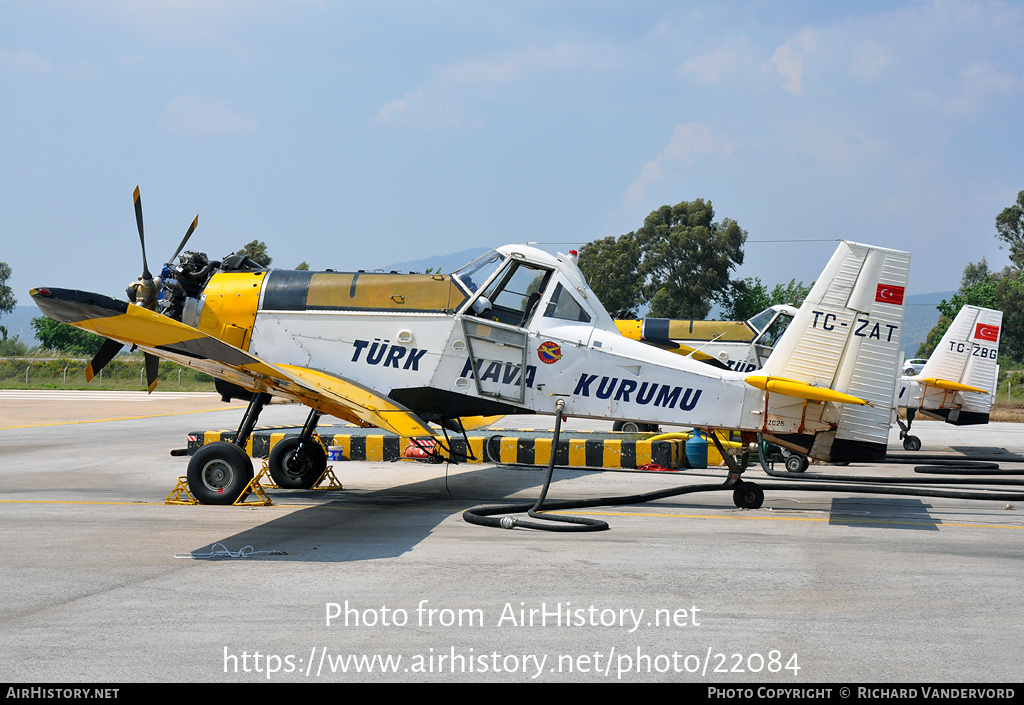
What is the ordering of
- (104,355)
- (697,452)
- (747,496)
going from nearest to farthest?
(747,496), (104,355), (697,452)

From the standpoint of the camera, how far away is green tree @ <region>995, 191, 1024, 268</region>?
82.7 m

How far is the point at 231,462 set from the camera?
34.5 feet

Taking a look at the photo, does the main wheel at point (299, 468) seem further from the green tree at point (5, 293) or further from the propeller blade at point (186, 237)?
the green tree at point (5, 293)

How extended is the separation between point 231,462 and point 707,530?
598 centimetres

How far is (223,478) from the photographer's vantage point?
1058 cm

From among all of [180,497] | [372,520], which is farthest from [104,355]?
[372,520]

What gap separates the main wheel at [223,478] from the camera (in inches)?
414

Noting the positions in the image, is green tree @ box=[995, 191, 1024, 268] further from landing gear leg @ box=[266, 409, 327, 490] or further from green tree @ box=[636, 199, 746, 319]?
landing gear leg @ box=[266, 409, 327, 490]

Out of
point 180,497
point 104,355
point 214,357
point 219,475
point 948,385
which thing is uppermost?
point 948,385

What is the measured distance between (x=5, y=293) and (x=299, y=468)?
294ft

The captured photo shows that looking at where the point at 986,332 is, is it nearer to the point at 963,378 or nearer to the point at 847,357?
the point at 963,378

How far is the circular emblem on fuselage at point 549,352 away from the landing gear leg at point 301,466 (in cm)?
386

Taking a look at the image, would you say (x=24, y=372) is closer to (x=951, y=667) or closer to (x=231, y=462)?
(x=231, y=462)

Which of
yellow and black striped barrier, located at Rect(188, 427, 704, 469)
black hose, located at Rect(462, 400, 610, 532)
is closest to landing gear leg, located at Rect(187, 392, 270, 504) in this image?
black hose, located at Rect(462, 400, 610, 532)
